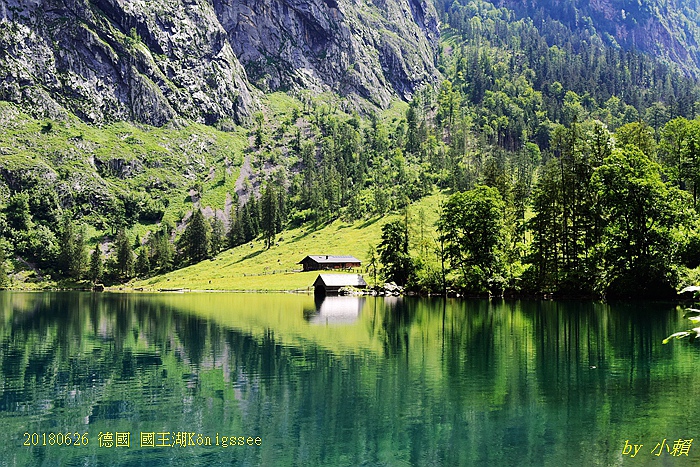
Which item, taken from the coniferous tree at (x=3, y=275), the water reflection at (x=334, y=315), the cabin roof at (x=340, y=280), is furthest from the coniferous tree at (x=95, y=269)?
the water reflection at (x=334, y=315)

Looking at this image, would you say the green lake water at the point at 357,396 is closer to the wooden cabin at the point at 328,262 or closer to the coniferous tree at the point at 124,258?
the wooden cabin at the point at 328,262

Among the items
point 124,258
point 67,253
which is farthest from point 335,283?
point 67,253

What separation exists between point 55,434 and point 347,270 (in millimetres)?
139466

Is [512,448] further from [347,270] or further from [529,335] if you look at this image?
[347,270]

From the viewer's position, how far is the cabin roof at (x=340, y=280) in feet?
440

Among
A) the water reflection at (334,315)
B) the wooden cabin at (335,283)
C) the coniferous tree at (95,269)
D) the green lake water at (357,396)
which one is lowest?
the water reflection at (334,315)

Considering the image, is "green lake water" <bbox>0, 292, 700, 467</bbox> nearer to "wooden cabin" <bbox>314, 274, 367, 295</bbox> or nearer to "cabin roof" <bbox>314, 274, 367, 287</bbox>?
"wooden cabin" <bbox>314, 274, 367, 295</bbox>

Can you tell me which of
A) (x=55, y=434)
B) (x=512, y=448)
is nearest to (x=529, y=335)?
(x=512, y=448)

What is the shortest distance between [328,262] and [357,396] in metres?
134

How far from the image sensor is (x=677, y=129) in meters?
98.6

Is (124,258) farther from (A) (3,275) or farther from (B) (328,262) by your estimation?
(B) (328,262)

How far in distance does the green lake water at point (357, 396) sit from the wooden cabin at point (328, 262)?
105 metres

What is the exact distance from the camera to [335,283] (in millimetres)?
134750

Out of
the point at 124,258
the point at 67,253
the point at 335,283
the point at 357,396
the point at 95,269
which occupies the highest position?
the point at 67,253
